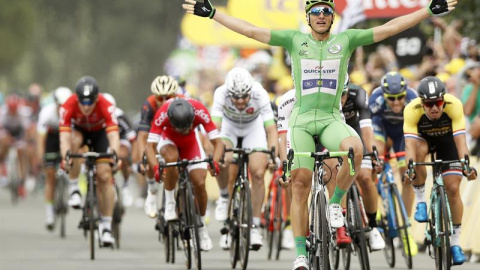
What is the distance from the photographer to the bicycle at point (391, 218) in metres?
14.7

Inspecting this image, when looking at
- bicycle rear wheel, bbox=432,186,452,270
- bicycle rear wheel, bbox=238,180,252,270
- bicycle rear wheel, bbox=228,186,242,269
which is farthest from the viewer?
bicycle rear wheel, bbox=228,186,242,269

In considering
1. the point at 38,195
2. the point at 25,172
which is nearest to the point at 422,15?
the point at 25,172

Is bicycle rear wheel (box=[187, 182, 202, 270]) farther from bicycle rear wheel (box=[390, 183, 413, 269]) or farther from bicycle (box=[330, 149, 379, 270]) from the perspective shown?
bicycle rear wheel (box=[390, 183, 413, 269])

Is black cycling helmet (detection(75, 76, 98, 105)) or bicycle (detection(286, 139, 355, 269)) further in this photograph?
black cycling helmet (detection(75, 76, 98, 105))

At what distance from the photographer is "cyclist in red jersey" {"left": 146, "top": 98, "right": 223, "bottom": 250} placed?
560 inches

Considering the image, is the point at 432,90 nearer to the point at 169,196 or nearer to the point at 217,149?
the point at 217,149

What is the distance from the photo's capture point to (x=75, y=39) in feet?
278

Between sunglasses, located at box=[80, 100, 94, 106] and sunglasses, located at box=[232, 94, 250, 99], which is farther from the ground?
sunglasses, located at box=[80, 100, 94, 106]

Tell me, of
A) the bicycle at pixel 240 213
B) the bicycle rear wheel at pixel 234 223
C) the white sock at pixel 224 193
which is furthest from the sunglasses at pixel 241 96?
the white sock at pixel 224 193

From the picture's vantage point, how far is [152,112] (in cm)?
1658

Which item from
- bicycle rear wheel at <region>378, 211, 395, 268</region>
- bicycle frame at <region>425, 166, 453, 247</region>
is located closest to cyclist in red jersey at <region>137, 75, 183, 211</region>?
bicycle rear wheel at <region>378, 211, 395, 268</region>

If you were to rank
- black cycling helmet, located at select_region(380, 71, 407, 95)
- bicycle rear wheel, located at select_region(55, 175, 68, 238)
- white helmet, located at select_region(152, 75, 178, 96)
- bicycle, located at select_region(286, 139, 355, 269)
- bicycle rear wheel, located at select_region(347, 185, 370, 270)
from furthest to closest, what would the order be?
bicycle rear wheel, located at select_region(55, 175, 68, 238)
white helmet, located at select_region(152, 75, 178, 96)
black cycling helmet, located at select_region(380, 71, 407, 95)
bicycle rear wheel, located at select_region(347, 185, 370, 270)
bicycle, located at select_region(286, 139, 355, 269)

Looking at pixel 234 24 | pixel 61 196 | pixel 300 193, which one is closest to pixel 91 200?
pixel 61 196

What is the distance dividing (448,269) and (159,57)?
75.7 m
